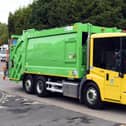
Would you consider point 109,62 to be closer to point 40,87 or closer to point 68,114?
point 68,114

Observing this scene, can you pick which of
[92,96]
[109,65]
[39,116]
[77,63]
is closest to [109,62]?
[109,65]

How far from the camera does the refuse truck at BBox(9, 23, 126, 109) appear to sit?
1337cm

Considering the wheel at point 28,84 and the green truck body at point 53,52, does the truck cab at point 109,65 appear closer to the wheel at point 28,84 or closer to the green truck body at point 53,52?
the green truck body at point 53,52

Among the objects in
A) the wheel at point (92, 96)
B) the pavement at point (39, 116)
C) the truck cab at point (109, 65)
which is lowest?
the pavement at point (39, 116)

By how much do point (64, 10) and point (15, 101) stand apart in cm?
2427

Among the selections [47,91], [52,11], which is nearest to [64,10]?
[52,11]

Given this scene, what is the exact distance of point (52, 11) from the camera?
1610 inches

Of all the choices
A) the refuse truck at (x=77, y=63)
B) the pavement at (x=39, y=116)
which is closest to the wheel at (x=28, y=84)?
the refuse truck at (x=77, y=63)

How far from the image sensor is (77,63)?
14.9 meters

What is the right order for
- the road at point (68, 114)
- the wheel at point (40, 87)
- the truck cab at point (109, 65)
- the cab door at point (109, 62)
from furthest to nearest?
the wheel at point (40, 87)
the cab door at point (109, 62)
the truck cab at point (109, 65)
the road at point (68, 114)

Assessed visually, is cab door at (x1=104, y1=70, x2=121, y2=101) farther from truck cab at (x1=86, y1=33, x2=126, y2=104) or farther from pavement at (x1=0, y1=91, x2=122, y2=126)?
A: pavement at (x1=0, y1=91, x2=122, y2=126)

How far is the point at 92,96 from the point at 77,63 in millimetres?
1386

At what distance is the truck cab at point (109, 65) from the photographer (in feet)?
43.0

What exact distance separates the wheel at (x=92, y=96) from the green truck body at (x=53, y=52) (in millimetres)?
703
